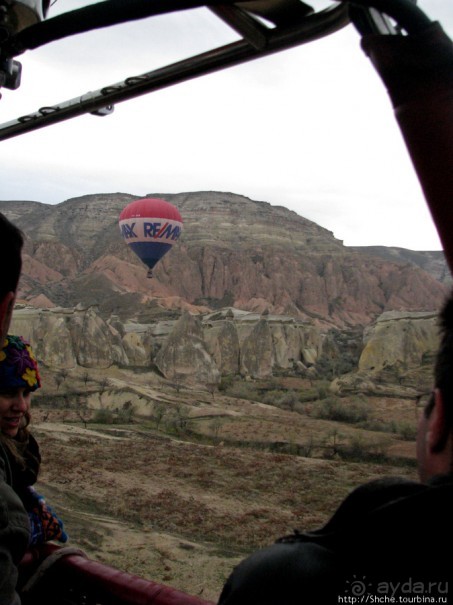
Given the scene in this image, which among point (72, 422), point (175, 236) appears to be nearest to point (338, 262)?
point (175, 236)

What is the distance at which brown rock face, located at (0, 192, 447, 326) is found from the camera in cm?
5269

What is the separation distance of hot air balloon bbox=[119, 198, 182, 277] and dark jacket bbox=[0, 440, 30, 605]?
28865mm

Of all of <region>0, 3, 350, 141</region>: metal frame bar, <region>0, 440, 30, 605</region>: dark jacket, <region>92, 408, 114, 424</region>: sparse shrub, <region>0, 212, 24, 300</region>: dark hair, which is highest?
<region>0, 3, 350, 141</region>: metal frame bar

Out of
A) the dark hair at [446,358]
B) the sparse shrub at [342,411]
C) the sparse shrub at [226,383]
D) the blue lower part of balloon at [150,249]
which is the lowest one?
the sparse shrub at [226,383]

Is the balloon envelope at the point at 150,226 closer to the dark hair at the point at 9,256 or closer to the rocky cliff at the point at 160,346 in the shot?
the rocky cliff at the point at 160,346

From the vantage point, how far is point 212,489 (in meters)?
6.93

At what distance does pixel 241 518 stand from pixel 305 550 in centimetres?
572

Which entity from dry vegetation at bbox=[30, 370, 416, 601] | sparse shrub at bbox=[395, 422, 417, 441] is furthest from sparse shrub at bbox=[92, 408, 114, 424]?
sparse shrub at bbox=[395, 422, 417, 441]

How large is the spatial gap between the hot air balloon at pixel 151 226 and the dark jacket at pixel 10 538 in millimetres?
28865

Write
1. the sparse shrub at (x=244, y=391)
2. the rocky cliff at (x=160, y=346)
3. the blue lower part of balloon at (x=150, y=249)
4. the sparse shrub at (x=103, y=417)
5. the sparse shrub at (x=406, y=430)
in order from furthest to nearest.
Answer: the blue lower part of balloon at (x=150, y=249), the rocky cliff at (x=160, y=346), the sparse shrub at (x=244, y=391), the sparse shrub at (x=103, y=417), the sparse shrub at (x=406, y=430)

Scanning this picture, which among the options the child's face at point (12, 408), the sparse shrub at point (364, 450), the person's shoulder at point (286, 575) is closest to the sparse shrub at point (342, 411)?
the sparse shrub at point (364, 450)

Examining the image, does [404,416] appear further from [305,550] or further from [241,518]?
[305,550]

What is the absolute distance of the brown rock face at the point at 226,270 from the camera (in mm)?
52688

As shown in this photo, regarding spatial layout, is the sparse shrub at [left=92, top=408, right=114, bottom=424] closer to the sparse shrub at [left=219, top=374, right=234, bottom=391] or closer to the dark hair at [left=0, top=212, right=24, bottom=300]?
the sparse shrub at [left=219, top=374, right=234, bottom=391]
